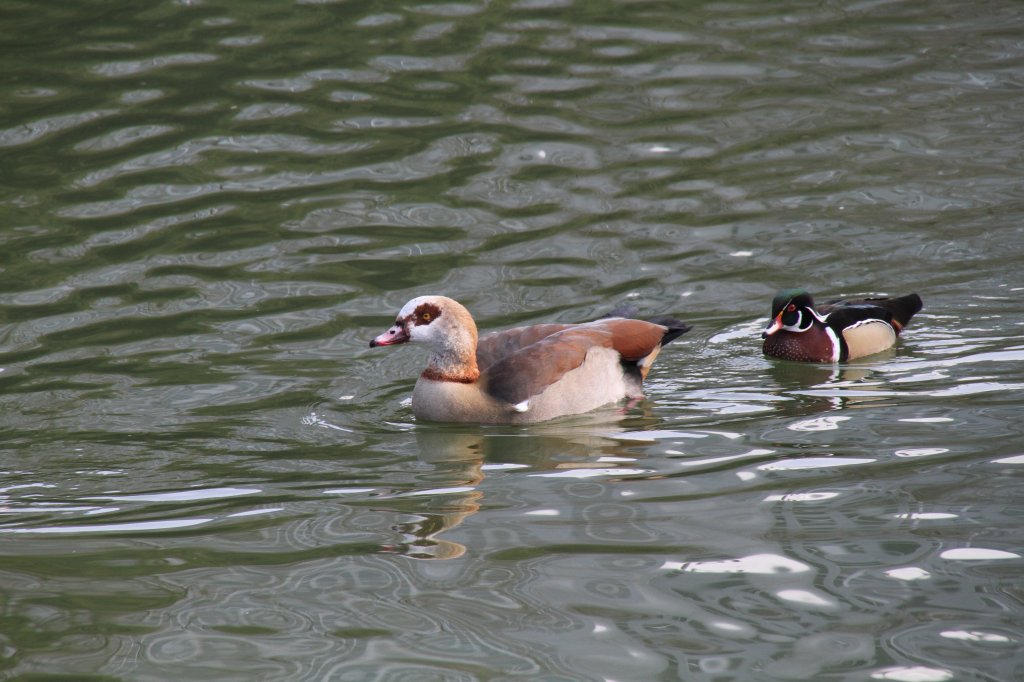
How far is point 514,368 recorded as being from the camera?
9148 mm

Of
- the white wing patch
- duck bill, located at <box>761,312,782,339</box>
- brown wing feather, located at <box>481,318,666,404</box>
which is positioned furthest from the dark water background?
brown wing feather, located at <box>481,318,666,404</box>

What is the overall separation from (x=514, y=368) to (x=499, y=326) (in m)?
1.93

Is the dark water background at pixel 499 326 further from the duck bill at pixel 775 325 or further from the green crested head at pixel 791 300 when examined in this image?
the green crested head at pixel 791 300

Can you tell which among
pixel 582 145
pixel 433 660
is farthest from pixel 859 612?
pixel 582 145

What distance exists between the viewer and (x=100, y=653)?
5465 millimetres

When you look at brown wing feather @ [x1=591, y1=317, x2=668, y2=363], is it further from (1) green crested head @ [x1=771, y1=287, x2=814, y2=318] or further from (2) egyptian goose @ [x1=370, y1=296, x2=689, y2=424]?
(1) green crested head @ [x1=771, y1=287, x2=814, y2=318]

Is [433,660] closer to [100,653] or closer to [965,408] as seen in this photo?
[100,653]

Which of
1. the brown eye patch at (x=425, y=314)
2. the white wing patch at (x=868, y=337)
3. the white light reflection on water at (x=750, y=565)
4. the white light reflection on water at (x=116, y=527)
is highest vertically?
the brown eye patch at (x=425, y=314)

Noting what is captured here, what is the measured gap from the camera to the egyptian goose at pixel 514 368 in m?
9.14

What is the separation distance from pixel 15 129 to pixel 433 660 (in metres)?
10.2

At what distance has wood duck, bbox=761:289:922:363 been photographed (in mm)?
10023

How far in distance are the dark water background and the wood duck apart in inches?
7.3

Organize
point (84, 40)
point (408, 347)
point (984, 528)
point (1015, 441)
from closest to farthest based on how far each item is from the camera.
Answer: point (984, 528) → point (1015, 441) → point (408, 347) → point (84, 40)

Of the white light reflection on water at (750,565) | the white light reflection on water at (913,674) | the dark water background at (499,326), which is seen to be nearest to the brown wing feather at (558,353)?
the dark water background at (499,326)
